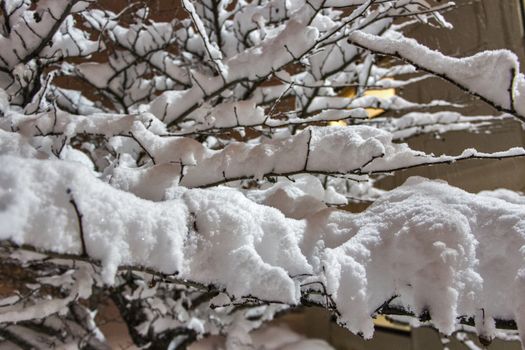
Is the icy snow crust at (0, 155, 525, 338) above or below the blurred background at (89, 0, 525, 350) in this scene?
below

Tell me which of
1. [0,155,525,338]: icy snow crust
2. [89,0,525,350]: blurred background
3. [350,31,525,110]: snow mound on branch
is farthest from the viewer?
[89,0,525,350]: blurred background

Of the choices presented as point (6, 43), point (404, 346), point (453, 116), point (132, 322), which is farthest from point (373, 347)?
point (6, 43)

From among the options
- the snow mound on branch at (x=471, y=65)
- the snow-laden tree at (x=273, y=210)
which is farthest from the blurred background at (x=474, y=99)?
the snow mound on branch at (x=471, y=65)

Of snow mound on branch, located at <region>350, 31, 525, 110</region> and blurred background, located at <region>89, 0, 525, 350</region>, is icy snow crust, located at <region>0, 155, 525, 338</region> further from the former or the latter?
blurred background, located at <region>89, 0, 525, 350</region>

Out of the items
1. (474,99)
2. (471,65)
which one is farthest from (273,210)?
(474,99)

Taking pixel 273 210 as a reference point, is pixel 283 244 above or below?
below

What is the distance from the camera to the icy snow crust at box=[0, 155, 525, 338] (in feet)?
3.99

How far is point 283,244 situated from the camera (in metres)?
1.50

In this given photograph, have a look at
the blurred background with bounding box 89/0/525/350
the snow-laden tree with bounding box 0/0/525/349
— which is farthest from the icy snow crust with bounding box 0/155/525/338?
the blurred background with bounding box 89/0/525/350

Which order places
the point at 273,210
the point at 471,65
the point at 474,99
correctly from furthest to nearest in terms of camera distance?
1. the point at 474,99
2. the point at 273,210
3. the point at 471,65

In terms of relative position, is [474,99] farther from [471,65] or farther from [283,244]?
[283,244]

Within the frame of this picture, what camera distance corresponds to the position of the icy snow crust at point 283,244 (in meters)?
1.22

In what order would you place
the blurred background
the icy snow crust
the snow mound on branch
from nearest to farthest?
the icy snow crust → the snow mound on branch → the blurred background

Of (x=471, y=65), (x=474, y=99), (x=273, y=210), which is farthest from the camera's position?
(x=474, y=99)
